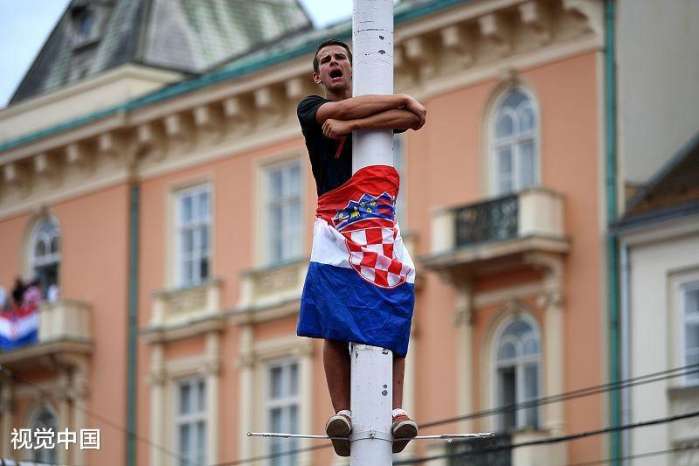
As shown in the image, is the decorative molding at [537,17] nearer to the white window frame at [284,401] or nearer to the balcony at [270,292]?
the balcony at [270,292]

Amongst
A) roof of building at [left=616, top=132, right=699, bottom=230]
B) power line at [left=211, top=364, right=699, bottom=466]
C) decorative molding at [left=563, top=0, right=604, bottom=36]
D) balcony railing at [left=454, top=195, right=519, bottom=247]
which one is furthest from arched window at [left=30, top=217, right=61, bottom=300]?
roof of building at [left=616, top=132, right=699, bottom=230]

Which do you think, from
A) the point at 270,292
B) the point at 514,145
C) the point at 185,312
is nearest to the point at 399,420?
the point at 514,145

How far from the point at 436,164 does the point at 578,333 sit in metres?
3.99

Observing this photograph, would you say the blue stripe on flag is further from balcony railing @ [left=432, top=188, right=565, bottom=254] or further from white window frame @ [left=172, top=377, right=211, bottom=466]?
white window frame @ [left=172, top=377, right=211, bottom=466]

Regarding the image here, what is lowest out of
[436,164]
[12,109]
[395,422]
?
[395,422]

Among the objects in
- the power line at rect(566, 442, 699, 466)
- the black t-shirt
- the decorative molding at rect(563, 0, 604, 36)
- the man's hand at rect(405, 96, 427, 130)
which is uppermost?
the decorative molding at rect(563, 0, 604, 36)

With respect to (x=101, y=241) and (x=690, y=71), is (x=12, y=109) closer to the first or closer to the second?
(x=101, y=241)

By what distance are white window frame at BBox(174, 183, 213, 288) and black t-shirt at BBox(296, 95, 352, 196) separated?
2898 centimetres

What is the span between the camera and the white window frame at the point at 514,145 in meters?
33.8

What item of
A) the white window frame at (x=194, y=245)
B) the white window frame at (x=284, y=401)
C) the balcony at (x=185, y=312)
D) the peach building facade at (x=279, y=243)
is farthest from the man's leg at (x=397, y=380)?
the white window frame at (x=194, y=245)

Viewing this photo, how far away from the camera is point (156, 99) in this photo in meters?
40.5

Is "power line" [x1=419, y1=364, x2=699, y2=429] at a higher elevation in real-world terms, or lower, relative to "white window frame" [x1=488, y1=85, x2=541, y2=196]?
lower

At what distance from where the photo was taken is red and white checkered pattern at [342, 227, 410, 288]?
10.8m

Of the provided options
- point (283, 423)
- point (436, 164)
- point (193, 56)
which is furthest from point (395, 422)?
point (193, 56)
